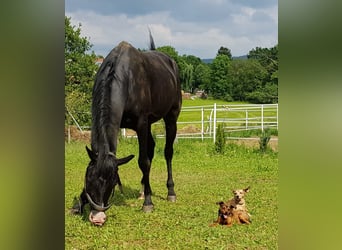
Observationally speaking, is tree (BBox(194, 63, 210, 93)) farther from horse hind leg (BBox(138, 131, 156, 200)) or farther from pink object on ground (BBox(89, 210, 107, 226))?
pink object on ground (BBox(89, 210, 107, 226))

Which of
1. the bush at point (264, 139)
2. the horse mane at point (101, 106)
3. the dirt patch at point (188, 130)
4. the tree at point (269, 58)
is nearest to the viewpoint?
the tree at point (269, 58)

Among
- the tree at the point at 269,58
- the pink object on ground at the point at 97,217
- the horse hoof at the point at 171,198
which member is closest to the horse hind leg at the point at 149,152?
the horse hoof at the point at 171,198

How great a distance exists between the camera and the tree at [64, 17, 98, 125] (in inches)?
78.1

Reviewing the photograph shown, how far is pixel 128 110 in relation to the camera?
2275 millimetres

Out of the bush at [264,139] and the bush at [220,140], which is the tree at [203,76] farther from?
the bush at [264,139]

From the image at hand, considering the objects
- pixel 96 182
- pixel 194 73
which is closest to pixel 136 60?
pixel 194 73

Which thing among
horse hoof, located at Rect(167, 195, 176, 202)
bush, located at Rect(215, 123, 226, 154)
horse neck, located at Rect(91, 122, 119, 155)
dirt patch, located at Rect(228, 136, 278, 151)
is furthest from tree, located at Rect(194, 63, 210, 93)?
horse hoof, located at Rect(167, 195, 176, 202)

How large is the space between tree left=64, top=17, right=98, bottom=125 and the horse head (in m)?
0.24

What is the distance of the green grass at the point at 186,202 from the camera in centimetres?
201

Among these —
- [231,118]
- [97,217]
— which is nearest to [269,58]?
[231,118]

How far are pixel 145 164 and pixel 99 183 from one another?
1.24ft
